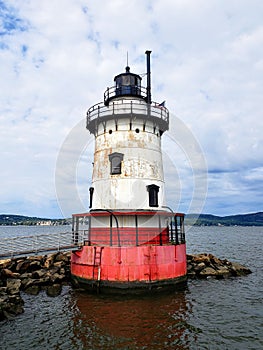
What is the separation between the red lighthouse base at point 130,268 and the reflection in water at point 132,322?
26.0 inches

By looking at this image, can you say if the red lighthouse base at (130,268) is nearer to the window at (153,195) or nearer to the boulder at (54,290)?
the boulder at (54,290)

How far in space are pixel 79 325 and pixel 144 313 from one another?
281 centimetres

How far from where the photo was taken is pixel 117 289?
15.5 m

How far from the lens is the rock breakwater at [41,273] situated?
13547 millimetres

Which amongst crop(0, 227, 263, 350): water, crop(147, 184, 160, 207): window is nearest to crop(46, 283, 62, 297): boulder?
crop(0, 227, 263, 350): water

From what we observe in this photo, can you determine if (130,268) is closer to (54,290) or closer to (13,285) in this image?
(54,290)

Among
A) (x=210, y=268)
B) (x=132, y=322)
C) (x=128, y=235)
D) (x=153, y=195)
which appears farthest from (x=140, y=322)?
(x=210, y=268)

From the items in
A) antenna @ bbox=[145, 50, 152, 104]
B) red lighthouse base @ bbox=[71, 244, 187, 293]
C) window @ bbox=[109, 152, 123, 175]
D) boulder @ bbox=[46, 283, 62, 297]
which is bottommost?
boulder @ bbox=[46, 283, 62, 297]

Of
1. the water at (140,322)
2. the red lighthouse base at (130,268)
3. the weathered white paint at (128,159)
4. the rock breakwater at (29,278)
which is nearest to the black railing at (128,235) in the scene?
the red lighthouse base at (130,268)

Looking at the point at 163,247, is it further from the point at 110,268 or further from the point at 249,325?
the point at 249,325

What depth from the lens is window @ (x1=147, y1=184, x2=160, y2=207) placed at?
1845 cm

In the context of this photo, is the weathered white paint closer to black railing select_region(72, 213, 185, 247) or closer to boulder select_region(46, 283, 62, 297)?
black railing select_region(72, 213, 185, 247)

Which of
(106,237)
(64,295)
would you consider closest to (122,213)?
(106,237)

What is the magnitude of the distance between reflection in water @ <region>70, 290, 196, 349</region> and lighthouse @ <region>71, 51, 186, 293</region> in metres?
1.18
